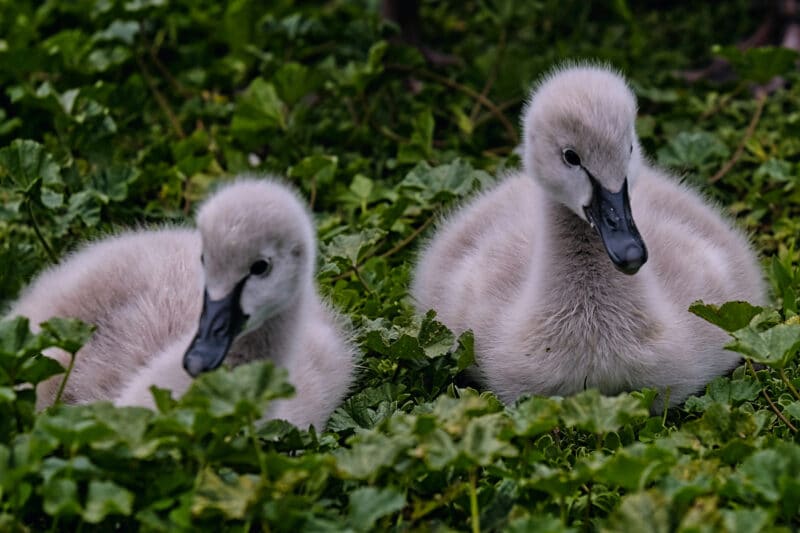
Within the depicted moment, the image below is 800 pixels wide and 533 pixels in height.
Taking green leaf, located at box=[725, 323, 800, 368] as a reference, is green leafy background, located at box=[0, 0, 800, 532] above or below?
below

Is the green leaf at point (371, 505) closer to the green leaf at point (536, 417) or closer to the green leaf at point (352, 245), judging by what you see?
the green leaf at point (536, 417)

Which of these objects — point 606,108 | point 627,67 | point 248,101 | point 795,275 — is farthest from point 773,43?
point 606,108

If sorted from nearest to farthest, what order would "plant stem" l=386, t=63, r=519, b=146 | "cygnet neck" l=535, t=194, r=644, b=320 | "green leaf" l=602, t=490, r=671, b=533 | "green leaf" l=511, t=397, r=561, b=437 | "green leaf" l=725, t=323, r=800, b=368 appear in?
"green leaf" l=602, t=490, r=671, b=533 < "green leaf" l=511, t=397, r=561, b=437 < "green leaf" l=725, t=323, r=800, b=368 < "cygnet neck" l=535, t=194, r=644, b=320 < "plant stem" l=386, t=63, r=519, b=146

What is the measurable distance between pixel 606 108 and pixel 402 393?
0.89 m

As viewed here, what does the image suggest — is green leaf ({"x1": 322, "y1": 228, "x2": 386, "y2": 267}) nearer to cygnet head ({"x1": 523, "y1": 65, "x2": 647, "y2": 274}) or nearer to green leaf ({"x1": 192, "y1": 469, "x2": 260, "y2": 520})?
cygnet head ({"x1": 523, "y1": 65, "x2": 647, "y2": 274})

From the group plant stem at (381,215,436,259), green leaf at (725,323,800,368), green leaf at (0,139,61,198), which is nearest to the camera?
green leaf at (725,323,800,368)

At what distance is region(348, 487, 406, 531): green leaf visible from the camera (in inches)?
98.0

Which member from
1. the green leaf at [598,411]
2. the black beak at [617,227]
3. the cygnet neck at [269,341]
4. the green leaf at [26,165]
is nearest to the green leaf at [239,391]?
the cygnet neck at [269,341]

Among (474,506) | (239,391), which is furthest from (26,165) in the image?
(474,506)

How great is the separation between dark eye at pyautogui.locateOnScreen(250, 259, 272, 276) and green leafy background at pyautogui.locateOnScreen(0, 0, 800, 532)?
343 millimetres

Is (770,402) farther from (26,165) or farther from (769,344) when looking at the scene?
(26,165)

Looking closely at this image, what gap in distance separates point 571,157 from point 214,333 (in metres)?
1.04

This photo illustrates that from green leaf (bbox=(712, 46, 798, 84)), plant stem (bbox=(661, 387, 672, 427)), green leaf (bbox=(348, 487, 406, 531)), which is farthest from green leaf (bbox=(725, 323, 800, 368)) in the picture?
green leaf (bbox=(712, 46, 798, 84))

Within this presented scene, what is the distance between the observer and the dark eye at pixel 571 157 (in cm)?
318
